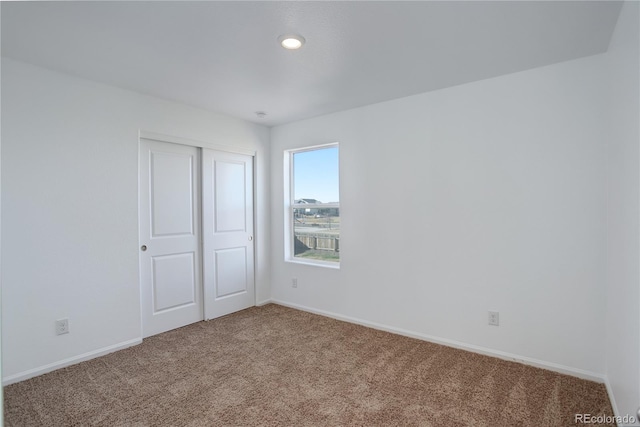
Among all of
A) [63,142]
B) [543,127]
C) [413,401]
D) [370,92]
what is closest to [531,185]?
[543,127]

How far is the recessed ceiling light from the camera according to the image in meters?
2.37

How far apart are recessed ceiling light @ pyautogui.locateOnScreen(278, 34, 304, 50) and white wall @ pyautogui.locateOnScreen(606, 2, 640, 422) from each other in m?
1.83

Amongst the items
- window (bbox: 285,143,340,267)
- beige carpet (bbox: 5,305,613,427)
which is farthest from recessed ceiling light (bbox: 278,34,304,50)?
beige carpet (bbox: 5,305,613,427)

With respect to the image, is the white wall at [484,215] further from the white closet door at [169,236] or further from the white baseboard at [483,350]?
the white closet door at [169,236]

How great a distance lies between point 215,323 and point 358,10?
3.34 meters

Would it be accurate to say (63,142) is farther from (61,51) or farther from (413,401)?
(413,401)

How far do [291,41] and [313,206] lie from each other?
228 centimetres

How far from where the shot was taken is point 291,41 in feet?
7.96

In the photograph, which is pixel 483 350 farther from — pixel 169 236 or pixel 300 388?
pixel 169 236

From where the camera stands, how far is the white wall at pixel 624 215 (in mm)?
1824

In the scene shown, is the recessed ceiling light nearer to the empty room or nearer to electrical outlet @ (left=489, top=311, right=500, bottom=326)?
the empty room

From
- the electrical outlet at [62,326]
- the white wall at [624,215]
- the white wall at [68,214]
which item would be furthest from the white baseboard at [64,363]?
the white wall at [624,215]

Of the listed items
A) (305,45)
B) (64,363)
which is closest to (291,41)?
(305,45)

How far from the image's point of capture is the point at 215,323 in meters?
3.96
